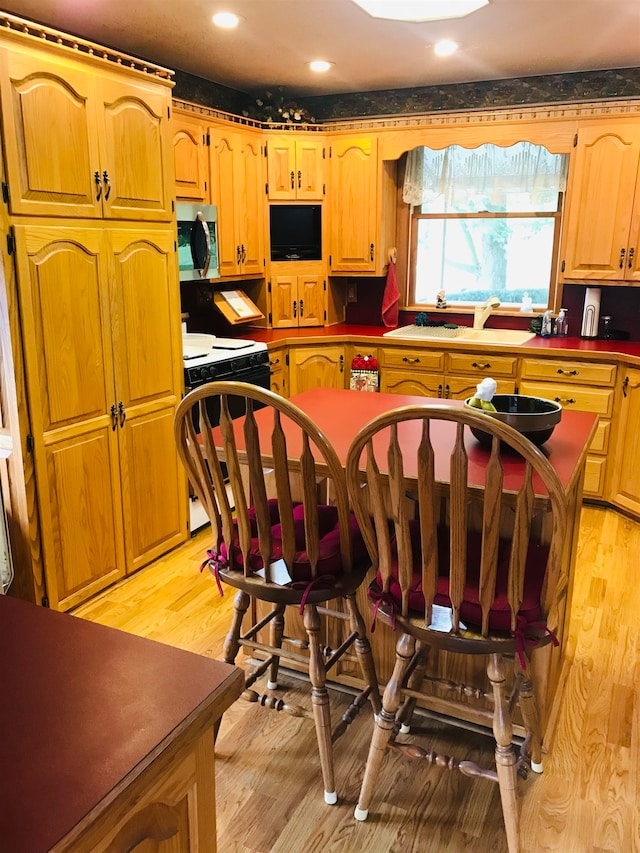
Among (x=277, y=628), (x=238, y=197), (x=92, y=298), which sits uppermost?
(x=238, y=197)

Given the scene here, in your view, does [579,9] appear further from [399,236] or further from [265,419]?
[265,419]

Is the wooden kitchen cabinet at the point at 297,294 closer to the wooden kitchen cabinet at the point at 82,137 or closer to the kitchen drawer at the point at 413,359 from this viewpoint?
the kitchen drawer at the point at 413,359

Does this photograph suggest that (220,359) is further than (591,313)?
No

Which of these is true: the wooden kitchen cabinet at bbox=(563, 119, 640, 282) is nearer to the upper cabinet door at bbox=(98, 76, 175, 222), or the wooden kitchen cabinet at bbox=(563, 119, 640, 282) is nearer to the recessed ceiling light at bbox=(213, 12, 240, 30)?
the recessed ceiling light at bbox=(213, 12, 240, 30)

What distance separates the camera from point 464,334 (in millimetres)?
4512

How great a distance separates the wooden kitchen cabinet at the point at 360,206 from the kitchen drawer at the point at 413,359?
2.31 feet

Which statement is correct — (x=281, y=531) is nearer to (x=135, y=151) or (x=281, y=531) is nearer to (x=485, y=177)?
(x=135, y=151)

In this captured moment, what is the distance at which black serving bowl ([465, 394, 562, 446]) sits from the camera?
1.79 metres

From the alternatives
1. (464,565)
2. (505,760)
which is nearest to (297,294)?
(464,565)

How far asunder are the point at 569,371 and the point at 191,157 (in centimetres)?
246

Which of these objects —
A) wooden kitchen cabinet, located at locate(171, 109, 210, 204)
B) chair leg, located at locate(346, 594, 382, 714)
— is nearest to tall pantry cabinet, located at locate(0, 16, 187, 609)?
wooden kitchen cabinet, located at locate(171, 109, 210, 204)

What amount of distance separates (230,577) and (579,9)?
289 cm

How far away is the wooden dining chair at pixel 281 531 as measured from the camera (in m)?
1.63

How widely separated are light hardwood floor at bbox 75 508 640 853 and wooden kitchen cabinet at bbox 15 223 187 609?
16.4 inches
